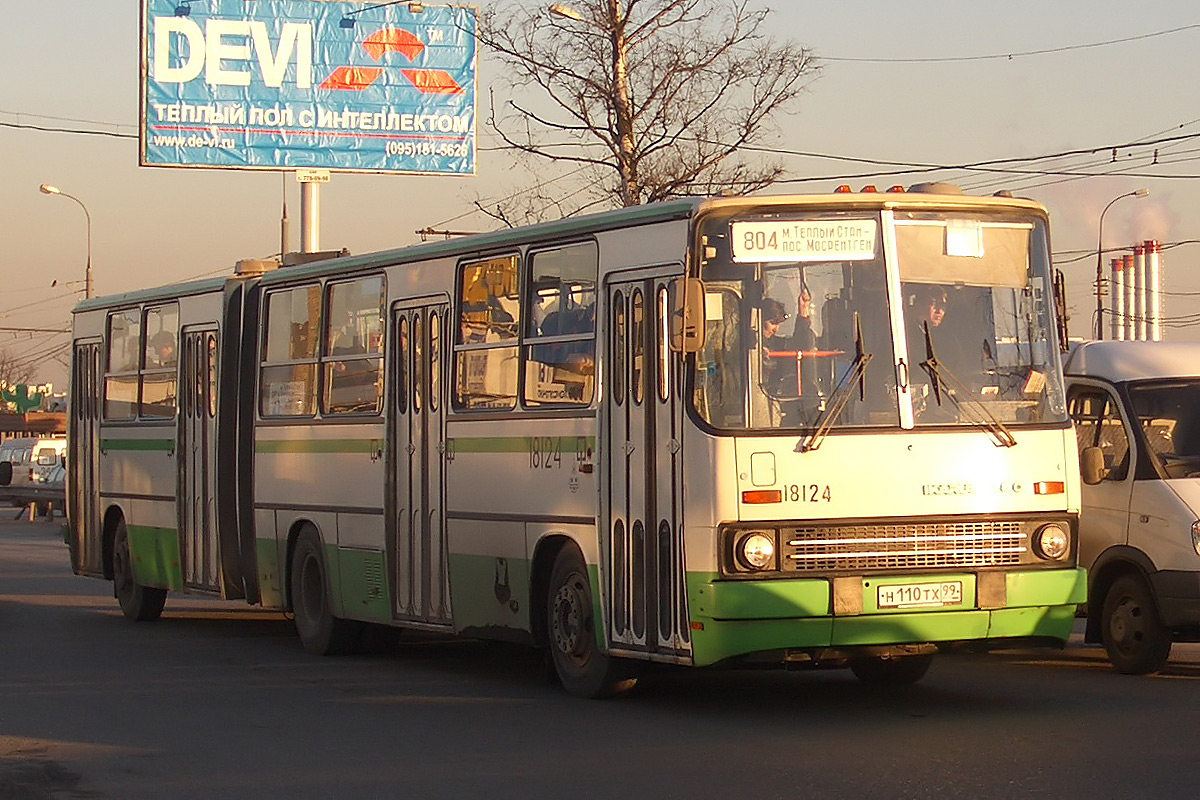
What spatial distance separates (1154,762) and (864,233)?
363cm

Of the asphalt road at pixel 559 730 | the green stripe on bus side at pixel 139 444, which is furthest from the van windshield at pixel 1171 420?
the green stripe on bus side at pixel 139 444

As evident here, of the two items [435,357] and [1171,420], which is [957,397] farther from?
[435,357]

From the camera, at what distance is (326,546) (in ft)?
54.3

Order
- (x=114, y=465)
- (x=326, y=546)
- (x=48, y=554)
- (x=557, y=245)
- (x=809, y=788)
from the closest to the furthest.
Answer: (x=809, y=788)
(x=557, y=245)
(x=326, y=546)
(x=114, y=465)
(x=48, y=554)

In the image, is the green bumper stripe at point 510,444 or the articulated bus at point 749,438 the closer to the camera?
the articulated bus at point 749,438

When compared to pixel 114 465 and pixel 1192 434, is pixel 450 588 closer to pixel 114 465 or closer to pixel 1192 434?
pixel 1192 434

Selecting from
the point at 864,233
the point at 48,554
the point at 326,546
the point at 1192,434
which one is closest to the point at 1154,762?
the point at 864,233

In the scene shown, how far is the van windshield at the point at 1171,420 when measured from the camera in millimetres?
13656

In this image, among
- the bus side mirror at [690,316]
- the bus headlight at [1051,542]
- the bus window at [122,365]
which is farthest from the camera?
the bus window at [122,365]

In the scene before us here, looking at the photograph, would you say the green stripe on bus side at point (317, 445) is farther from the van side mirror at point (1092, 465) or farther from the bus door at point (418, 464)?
the van side mirror at point (1092, 465)

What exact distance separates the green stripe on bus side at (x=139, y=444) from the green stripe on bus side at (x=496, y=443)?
6102 mm

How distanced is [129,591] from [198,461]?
2.69 meters

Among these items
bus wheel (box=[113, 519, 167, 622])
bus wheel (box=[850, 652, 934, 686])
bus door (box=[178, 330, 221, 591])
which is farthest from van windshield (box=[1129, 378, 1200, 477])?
bus wheel (box=[113, 519, 167, 622])

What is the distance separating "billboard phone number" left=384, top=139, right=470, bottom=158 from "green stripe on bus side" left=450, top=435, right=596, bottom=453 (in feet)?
62.1
